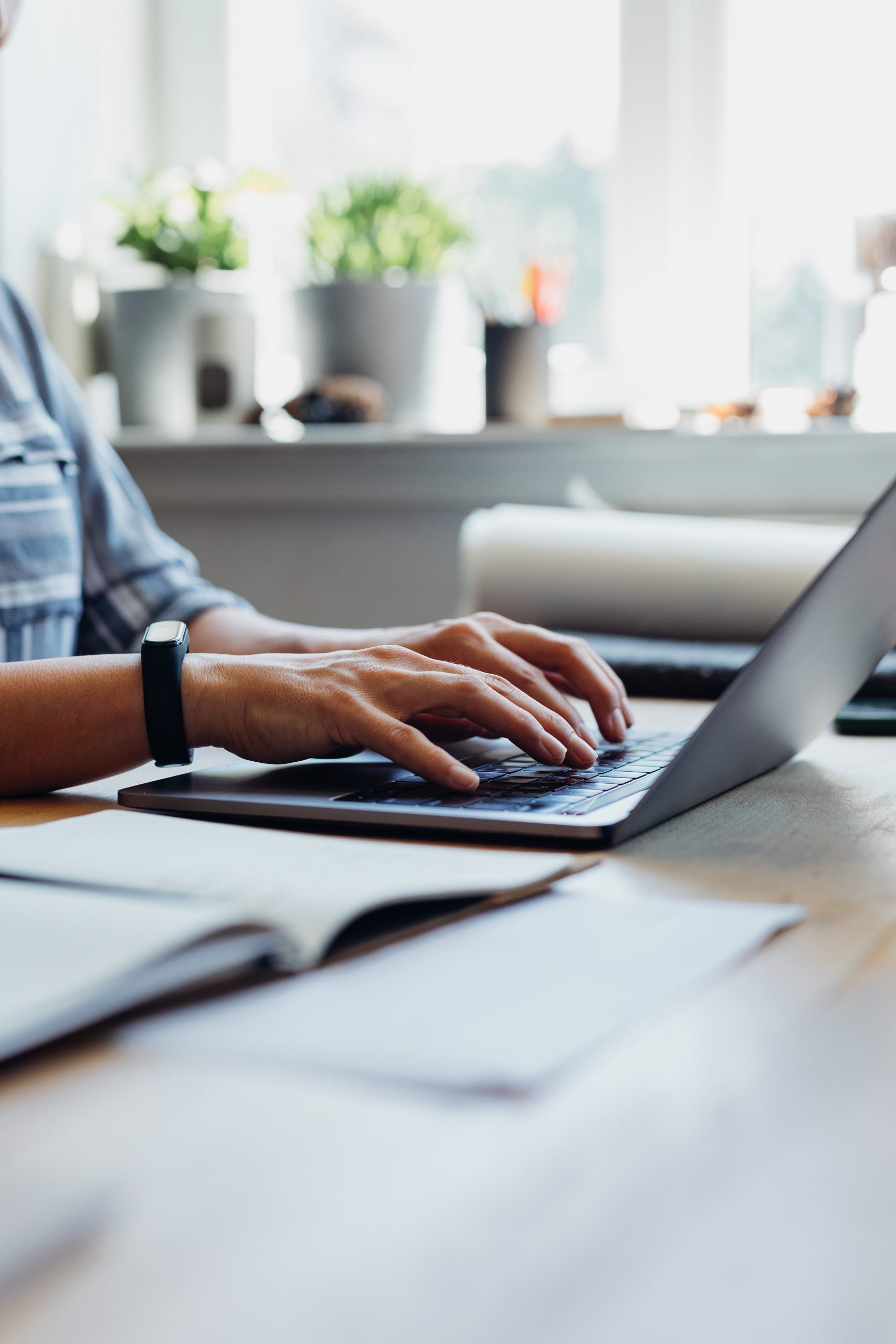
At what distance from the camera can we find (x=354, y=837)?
0.60 m

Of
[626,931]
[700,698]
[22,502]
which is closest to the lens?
[626,931]

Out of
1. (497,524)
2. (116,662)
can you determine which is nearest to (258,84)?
(497,524)

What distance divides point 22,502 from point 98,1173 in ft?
3.16

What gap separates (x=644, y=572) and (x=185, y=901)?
809 millimetres

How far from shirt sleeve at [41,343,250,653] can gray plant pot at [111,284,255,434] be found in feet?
2.57

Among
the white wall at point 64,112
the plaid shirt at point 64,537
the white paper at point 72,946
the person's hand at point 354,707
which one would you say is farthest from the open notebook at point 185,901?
the white wall at point 64,112

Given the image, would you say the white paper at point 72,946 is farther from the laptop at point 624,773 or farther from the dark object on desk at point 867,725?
the dark object on desk at point 867,725

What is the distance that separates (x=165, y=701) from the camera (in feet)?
2.45

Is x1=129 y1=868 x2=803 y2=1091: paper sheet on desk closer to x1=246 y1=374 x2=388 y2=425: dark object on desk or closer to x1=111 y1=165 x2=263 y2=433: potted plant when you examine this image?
x1=246 y1=374 x2=388 y2=425: dark object on desk

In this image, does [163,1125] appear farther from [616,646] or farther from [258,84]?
[258,84]

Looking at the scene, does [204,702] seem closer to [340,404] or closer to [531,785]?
[531,785]

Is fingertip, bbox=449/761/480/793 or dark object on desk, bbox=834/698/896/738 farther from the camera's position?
dark object on desk, bbox=834/698/896/738

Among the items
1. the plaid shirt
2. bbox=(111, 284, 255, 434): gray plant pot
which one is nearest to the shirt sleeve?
the plaid shirt

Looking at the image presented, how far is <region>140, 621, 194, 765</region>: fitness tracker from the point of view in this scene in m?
0.75
